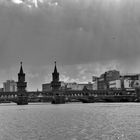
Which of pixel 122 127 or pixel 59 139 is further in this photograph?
pixel 122 127

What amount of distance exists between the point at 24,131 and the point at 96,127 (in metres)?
11.0

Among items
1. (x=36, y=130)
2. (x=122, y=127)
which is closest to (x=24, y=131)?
(x=36, y=130)

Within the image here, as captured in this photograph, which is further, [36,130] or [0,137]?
[36,130]

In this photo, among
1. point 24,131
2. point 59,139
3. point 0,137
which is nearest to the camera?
point 59,139

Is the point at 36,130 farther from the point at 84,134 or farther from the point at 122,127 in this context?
the point at 122,127

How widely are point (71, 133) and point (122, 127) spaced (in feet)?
33.9

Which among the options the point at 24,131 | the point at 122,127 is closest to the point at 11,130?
the point at 24,131

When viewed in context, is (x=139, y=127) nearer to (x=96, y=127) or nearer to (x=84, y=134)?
(x=96, y=127)

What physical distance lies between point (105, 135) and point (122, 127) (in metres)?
9.63

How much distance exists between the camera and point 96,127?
63281 mm

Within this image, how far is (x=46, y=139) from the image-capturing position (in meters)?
51.0

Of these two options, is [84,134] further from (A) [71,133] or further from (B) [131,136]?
(B) [131,136]

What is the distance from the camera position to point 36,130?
6084 cm

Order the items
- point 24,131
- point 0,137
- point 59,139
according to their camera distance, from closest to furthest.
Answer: point 59,139, point 0,137, point 24,131
